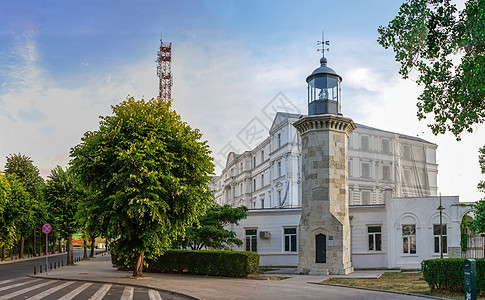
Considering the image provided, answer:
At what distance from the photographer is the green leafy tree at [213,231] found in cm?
3052

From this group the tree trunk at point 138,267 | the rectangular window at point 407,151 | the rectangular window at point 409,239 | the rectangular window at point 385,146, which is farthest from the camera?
the rectangular window at point 407,151

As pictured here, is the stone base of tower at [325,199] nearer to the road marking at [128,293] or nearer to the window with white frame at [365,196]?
the road marking at [128,293]

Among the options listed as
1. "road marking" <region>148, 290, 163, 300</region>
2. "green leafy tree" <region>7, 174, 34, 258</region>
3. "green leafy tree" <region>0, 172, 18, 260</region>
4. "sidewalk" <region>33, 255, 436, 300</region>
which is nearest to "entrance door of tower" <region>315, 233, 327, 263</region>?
"sidewalk" <region>33, 255, 436, 300</region>

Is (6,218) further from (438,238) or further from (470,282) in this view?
(470,282)

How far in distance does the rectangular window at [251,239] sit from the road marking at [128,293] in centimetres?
1757

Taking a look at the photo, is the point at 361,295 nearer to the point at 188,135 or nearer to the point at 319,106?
the point at 188,135

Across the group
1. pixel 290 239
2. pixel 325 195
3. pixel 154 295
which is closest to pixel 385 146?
pixel 290 239

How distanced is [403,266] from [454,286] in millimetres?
16628

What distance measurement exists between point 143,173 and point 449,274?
13321 mm

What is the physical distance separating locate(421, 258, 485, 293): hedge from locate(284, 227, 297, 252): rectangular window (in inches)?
Answer: 737

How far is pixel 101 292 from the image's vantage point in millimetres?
17734

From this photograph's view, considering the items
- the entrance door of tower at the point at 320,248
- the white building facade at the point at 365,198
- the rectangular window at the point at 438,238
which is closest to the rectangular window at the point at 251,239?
the white building facade at the point at 365,198

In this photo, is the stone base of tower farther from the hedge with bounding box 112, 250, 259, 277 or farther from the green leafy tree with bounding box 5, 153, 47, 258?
the green leafy tree with bounding box 5, 153, 47, 258

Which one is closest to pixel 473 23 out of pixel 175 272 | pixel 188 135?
pixel 188 135
